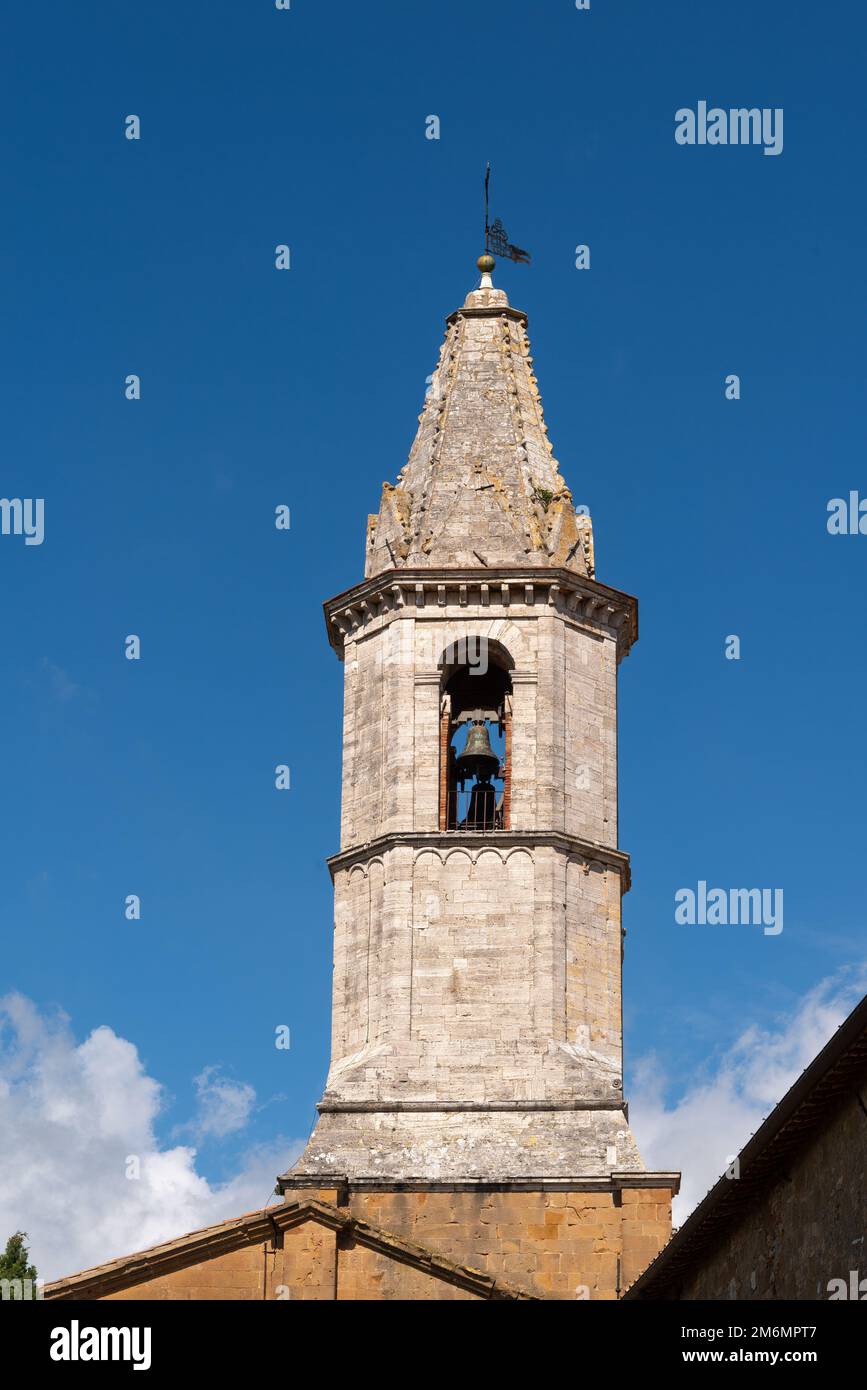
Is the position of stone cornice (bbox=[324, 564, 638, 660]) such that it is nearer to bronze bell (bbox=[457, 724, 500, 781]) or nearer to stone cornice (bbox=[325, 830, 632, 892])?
bronze bell (bbox=[457, 724, 500, 781])

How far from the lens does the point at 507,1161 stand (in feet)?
111

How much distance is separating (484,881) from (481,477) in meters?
6.32

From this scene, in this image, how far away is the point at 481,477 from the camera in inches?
1515

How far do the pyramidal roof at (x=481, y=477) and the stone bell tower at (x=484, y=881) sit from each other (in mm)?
44

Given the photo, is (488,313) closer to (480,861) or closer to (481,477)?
(481,477)

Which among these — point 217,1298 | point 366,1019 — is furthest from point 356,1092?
point 217,1298

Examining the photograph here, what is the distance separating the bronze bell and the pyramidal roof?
2353 millimetres

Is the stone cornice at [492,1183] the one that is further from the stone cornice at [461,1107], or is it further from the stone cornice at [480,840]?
the stone cornice at [480,840]

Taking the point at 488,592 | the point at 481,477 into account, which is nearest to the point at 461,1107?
the point at 488,592

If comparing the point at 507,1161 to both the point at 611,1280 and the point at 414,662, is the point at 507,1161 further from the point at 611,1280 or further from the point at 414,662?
the point at 414,662

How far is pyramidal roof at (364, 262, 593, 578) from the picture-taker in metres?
37.7

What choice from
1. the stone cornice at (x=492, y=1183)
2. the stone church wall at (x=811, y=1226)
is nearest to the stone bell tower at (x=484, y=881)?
the stone cornice at (x=492, y=1183)

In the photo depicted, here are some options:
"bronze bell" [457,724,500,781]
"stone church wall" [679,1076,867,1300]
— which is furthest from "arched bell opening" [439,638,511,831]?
"stone church wall" [679,1076,867,1300]
